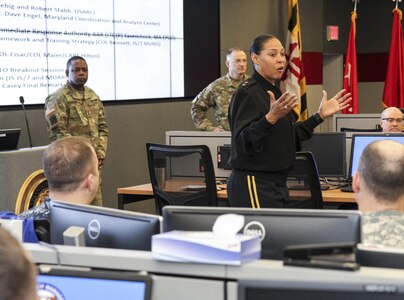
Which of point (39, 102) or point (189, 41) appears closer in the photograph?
point (39, 102)

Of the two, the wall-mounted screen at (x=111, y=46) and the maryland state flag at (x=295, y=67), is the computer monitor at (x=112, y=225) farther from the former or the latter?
the maryland state flag at (x=295, y=67)

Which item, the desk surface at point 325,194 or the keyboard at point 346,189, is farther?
the keyboard at point 346,189

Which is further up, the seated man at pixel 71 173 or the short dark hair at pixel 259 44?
the short dark hair at pixel 259 44

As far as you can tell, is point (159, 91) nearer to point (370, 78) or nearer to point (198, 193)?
point (198, 193)

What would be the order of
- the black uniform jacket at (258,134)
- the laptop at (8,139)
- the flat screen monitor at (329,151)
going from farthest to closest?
the flat screen monitor at (329,151)
the laptop at (8,139)
the black uniform jacket at (258,134)

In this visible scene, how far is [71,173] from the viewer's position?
104 inches

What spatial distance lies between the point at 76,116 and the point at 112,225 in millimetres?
4387

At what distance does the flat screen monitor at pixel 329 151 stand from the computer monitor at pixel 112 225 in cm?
350

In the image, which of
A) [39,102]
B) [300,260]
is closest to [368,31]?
[39,102]

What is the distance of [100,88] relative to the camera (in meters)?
7.38

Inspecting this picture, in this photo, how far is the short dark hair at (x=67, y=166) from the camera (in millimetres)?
2645

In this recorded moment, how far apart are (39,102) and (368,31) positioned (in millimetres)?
7538

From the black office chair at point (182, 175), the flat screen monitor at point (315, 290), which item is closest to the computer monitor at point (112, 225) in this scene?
the flat screen monitor at point (315, 290)

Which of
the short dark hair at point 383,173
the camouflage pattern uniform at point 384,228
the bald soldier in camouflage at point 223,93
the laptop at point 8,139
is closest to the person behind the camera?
the camouflage pattern uniform at point 384,228
